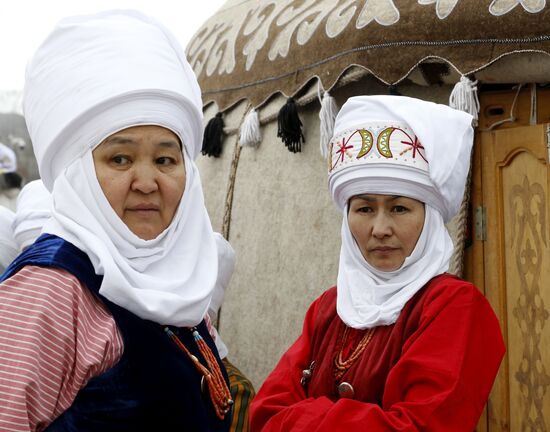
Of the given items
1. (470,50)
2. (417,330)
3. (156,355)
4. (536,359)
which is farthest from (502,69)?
(156,355)

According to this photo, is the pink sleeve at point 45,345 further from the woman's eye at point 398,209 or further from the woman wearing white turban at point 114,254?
the woman's eye at point 398,209

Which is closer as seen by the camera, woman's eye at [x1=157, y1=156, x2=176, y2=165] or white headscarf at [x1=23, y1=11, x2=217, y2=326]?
white headscarf at [x1=23, y1=11, x2=217, y2=326]

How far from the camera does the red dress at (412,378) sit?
1.94 meters

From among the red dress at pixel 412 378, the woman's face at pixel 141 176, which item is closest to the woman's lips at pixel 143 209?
the woman's face at pixel 141 176

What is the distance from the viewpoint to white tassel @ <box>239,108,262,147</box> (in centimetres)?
443

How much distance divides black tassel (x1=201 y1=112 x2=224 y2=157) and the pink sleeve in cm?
340

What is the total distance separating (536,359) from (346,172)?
1.42 metres

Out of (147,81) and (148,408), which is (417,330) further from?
(147,81)

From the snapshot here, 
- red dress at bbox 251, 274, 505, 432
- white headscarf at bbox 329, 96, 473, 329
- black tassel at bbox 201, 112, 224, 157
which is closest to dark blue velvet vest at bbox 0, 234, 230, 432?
red dress at bbox 251, 274, 505, 432

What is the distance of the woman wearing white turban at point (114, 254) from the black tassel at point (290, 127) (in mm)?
2143

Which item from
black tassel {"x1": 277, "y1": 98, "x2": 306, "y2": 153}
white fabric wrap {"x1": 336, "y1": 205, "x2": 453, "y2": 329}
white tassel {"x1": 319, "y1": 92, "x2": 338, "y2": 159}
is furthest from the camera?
black tassel {"x1": 277, "y1": 98, "x2": 306, "y2": 153}

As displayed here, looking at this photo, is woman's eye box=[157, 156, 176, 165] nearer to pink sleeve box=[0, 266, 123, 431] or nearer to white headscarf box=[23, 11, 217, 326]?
white headscarf box=[23, 11, 217, 326]

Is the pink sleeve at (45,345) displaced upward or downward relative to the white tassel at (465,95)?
downward

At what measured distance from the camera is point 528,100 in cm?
340
